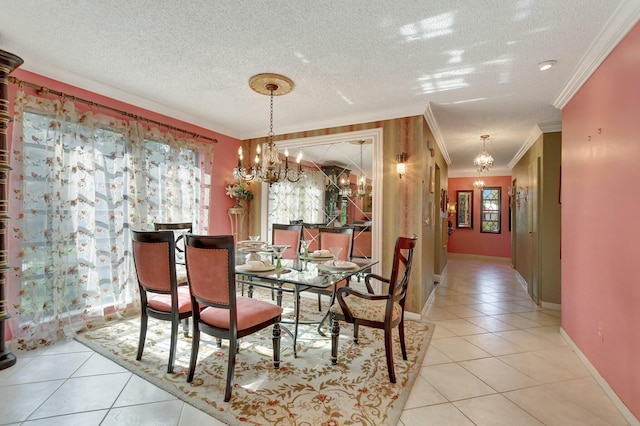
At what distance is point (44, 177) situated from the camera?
8.84 ft

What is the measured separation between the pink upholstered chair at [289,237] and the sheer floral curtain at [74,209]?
1.40 meters

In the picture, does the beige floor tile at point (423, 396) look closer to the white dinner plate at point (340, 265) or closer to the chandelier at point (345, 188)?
the white dinner plate at point (340, 265)

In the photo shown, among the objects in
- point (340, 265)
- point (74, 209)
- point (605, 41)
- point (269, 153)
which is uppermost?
point (605, 41)

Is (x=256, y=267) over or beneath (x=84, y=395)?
over

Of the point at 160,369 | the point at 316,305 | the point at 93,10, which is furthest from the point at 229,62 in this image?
the point at 316,305

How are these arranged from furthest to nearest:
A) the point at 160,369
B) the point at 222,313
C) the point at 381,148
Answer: the point at 381,148
the point at 160,369
the point at 222,313

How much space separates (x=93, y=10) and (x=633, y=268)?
12.6 feet

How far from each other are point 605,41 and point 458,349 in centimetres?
268

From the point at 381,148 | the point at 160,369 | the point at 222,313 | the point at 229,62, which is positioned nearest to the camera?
the point at 222,313

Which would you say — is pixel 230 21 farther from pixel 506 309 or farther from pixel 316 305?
pixel 506 309

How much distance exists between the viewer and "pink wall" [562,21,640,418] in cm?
183

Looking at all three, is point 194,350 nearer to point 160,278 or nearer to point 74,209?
point 160,278

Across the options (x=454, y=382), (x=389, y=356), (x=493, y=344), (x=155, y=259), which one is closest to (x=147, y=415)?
(x=155, y=259)

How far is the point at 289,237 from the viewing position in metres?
3.84
